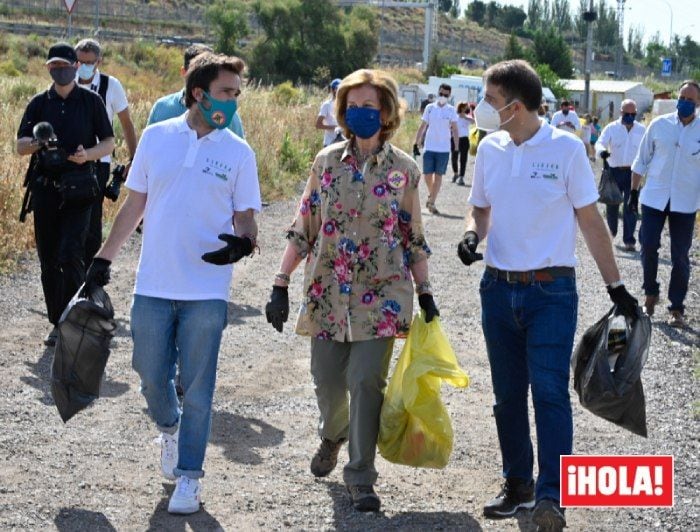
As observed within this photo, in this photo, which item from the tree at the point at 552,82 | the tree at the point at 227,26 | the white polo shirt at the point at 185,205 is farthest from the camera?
A: the tree at the point at 227,26

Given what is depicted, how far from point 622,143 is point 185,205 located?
485 inches

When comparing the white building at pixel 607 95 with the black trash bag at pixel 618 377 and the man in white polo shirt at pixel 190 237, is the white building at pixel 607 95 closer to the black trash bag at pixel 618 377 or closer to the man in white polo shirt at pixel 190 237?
the black trash bag at pixel 618 377

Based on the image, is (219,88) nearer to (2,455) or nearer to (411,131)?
(2,455)

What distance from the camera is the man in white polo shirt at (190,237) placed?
17.7 ft

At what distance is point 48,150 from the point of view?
8344 mm

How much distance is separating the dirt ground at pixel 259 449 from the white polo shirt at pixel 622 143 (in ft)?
22.3

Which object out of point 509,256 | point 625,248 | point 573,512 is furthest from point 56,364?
point 625,248

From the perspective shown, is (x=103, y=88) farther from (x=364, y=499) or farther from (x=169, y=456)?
(x=364, y=499)

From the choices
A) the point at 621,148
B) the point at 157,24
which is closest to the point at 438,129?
the point at 621,148

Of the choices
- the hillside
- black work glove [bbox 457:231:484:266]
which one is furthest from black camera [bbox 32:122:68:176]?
the hillside

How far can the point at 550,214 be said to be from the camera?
17.7ft

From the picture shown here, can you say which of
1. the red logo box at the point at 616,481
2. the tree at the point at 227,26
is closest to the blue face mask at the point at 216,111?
the red logo box at the point at 616,481

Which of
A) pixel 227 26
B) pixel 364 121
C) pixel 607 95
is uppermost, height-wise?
pixel 227 26

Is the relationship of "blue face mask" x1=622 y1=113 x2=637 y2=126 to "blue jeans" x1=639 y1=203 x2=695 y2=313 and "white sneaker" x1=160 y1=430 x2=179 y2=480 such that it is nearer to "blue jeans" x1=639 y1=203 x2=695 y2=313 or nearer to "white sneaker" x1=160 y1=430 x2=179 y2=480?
"blue jeans" x1=639 y1=203 x2=695 y2=313
